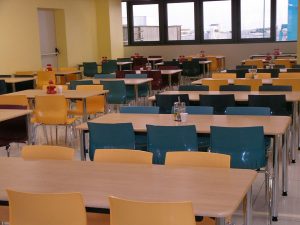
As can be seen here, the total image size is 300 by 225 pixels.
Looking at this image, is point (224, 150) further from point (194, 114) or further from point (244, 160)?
point (194, 114)

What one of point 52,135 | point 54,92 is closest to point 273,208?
point 54,92

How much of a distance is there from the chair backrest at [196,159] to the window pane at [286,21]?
13354 mm

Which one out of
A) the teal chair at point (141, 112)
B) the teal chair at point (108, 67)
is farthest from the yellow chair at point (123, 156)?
the teal chair at point (108, 67)

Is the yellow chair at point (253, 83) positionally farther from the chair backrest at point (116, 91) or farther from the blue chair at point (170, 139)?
the blue chair at point (170, 139)

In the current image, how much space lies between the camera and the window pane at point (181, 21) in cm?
1677

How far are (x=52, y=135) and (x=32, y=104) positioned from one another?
74cm

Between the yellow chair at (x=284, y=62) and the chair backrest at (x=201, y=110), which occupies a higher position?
the yellow chair at (x=284, y=62)

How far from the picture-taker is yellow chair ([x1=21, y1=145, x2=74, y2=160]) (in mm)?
3484

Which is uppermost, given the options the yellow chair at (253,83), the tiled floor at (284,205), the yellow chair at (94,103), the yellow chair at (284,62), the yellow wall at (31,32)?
the yellow wall at (31,32)

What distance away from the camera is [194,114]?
202 inches

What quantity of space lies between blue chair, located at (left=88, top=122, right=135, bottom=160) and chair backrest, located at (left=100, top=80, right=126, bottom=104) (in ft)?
13.3

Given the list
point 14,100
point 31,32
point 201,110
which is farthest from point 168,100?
point 31,32

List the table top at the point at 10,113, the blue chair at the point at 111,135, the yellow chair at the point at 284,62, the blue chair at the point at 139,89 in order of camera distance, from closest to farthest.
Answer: the blue chair at the point at 111,135 < the table top at the point at 10,113 < the blue chair at the point at 139,89 < the yellow chair at the point at 284,62

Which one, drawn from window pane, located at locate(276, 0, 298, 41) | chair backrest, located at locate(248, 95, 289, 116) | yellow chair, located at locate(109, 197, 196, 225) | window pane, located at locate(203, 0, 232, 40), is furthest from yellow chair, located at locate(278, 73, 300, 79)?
window pane, located at locate(203, 0, 232, 40)
